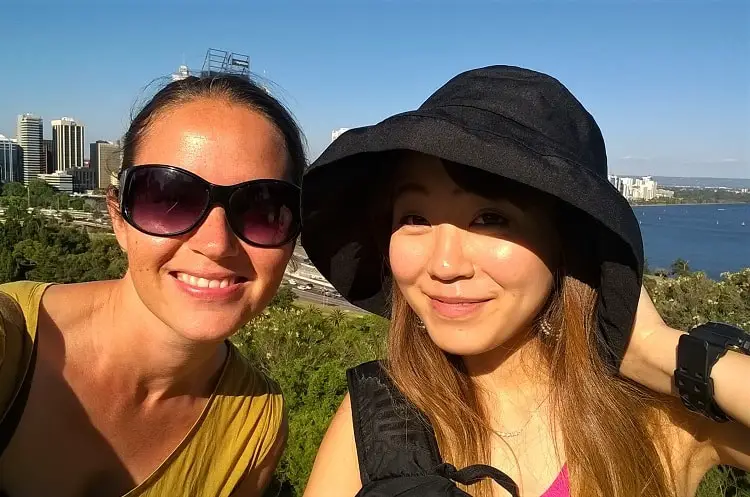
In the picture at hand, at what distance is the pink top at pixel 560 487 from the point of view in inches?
59.4

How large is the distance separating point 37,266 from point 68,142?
70458 millimetres

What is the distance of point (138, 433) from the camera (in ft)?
6.61

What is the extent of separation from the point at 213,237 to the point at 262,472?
1.09 meters

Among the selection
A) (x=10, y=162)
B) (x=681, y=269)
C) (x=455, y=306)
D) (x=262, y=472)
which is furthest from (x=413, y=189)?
(x=10, y=162)

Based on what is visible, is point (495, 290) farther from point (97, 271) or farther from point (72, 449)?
point (97, 271)

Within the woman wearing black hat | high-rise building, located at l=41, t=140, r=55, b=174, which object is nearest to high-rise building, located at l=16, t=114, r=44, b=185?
high-rise building, located at l=41, t=140, r=55, b=174

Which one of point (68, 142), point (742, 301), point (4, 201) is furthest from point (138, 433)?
point (68, 142)

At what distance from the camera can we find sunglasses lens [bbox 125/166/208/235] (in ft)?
5.50

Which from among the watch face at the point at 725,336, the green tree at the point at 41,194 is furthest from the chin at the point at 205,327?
the green tree at the point at 41,194

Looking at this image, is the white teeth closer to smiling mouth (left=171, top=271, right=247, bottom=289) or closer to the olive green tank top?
smiling mouth (left=171, top=271, right=247, bottom=289)

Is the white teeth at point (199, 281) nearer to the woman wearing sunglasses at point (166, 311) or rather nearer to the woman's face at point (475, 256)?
the woman wearing sunglasses at point (166, 311)

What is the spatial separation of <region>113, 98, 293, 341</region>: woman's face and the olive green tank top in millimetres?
380

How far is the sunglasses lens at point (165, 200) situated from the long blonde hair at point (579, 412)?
2.55 feet

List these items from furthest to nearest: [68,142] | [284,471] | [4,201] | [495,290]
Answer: [68,142] → [4,201] → [284,471] → [495,290]
